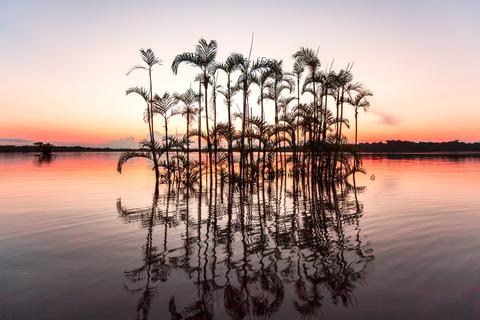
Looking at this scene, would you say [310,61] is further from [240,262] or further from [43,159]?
[43,159]

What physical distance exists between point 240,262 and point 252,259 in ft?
0.98

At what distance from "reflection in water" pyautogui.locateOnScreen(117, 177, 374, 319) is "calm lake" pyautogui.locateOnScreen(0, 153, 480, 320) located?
0.03 m

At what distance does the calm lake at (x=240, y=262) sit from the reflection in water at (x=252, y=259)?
26mm

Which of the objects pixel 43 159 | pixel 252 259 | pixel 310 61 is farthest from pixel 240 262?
pixel 43 159

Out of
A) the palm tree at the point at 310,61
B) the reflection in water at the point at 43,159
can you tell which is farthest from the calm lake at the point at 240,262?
the reflection in water at the point at 43,159

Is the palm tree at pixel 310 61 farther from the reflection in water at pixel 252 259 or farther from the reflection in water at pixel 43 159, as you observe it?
the reflection in water at pixel 43 159

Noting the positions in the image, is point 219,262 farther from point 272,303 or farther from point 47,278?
point 47,278

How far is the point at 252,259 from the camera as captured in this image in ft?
21.5

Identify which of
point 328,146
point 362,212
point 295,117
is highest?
point 295,117

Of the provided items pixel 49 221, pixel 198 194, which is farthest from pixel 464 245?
pixel 198 194

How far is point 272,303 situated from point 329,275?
143 cm

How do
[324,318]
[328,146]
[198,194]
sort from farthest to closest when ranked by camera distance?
1. [328,146]
2. [198,194]
3. [324,318]

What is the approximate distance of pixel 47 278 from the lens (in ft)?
18.2

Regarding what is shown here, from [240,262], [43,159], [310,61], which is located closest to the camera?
[240,262]
